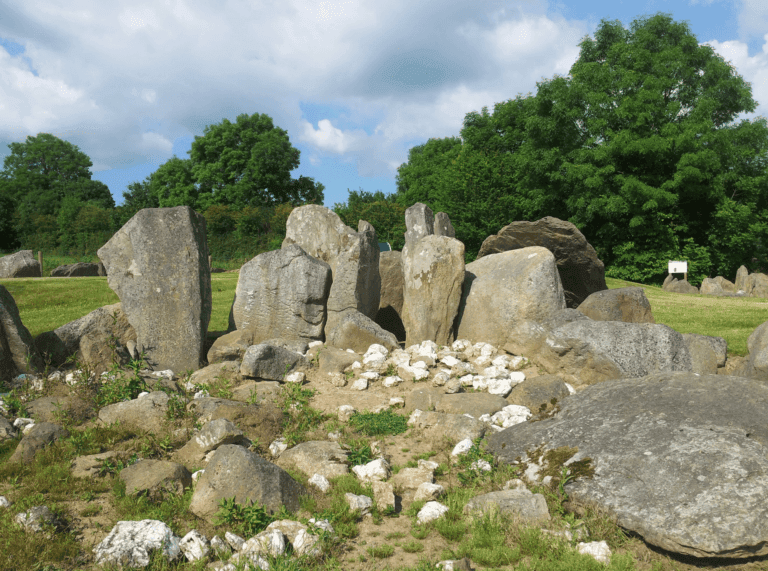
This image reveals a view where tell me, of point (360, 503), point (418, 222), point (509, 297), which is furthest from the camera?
point (418, 222)

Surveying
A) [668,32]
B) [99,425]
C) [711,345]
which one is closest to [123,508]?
[99,425]

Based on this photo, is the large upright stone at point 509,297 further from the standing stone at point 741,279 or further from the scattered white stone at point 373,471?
the standing stone at point 741,279

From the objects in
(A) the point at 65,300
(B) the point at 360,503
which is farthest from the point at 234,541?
(A) the point at 65,300

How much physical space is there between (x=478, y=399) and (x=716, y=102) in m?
25.2

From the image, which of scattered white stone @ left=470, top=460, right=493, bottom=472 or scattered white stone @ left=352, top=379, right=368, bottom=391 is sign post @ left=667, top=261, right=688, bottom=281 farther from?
scattered white stone @ left=470, top=460, right=493, bottom=472

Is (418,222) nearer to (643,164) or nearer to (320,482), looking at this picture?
(320,482)

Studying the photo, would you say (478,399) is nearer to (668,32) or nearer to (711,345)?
(711,345)

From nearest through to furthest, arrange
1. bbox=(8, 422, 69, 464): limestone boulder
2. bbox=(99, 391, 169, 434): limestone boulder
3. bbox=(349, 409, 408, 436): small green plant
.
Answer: bbox=(8, 422, 69, 464): limestone boulder
bbox=(99, 391, 169, 434): limestone boulder
bbox=(349, 409, 408, 436): small green plant

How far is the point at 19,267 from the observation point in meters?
20.1

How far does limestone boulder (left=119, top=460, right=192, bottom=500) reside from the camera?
4.59 m

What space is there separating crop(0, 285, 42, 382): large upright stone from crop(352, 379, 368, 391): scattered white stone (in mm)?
4280

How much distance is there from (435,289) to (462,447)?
3950 millimetres

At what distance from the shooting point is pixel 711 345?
7.69 m

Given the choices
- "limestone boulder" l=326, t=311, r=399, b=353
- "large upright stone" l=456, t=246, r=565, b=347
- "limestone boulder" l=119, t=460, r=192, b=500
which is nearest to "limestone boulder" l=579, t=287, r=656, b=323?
"large upright stone" l=456, t=246, r=565, b=347
